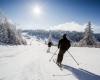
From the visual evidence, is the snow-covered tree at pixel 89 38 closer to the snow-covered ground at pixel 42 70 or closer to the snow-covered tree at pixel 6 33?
the snow-covered tree at pixel 6 33

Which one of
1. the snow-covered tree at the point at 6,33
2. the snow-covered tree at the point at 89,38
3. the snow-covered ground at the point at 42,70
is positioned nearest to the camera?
the snow-covered ground at the point at 42,70

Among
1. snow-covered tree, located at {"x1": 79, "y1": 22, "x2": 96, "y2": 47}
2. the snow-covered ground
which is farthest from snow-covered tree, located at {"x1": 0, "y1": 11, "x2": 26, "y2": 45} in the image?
the snow-covered ground

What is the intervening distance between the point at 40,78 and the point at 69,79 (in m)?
1.38

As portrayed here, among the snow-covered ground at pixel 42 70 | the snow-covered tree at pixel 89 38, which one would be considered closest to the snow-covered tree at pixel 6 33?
the snow-covered tree at pixel 89 38

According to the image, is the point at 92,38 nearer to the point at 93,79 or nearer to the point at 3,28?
the point at 3,28

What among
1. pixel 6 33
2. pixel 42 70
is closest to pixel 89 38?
pixel 6 33

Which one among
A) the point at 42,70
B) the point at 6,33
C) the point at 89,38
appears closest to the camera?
the point at 42,70

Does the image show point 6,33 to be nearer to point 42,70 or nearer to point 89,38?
point 89,38

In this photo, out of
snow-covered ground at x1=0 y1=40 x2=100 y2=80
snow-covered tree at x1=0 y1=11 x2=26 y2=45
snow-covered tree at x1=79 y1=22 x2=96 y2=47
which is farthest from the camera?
snow-covered tree at x1=79 y1=22 x2=96 y2=47

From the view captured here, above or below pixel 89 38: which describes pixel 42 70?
above

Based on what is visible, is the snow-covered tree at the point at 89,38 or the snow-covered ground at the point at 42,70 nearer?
the snow-covered ground at the point at 42,70

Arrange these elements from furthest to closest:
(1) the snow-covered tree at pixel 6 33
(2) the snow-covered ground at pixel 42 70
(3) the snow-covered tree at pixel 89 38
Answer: (3) the snow-covered tree at pixel 89 38, (1) the snow-covered tree at pixel 6 33, (2) the snow-covered ground at pixel 42 70

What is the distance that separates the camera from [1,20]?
56.6 meters

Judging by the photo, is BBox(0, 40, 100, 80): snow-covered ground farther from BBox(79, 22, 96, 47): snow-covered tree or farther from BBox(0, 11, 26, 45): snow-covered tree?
BBox(79, 22, 96, 47): snow-covered tree
